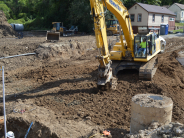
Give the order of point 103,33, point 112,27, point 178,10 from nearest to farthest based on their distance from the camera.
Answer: point 103,33 → point 112,27 → point 178,10

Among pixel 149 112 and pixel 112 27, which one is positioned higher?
pixel 112 27

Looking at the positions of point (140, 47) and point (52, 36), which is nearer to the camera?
point (140, 47)

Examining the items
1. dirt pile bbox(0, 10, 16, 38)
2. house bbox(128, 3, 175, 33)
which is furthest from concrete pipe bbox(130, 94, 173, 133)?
house bbox(128, 3, 175, 33)

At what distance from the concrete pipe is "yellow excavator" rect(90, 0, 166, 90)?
3.29 m

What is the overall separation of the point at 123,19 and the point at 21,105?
6.18 m

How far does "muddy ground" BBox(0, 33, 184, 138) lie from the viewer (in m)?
6.89

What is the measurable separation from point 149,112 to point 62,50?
12.8 metres

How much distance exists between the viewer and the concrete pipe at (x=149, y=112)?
527cm

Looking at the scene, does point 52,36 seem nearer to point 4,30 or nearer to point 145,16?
point 4,30

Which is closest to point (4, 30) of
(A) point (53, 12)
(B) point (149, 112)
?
(A) point (53, 12)

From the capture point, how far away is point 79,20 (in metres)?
33.6

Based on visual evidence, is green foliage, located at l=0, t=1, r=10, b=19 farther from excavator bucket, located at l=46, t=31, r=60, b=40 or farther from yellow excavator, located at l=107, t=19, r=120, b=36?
excavator bucket, located at l=46, t=31, r=60, b=40

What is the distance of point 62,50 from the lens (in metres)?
17.2

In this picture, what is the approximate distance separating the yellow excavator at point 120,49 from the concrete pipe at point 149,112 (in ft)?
10.8
